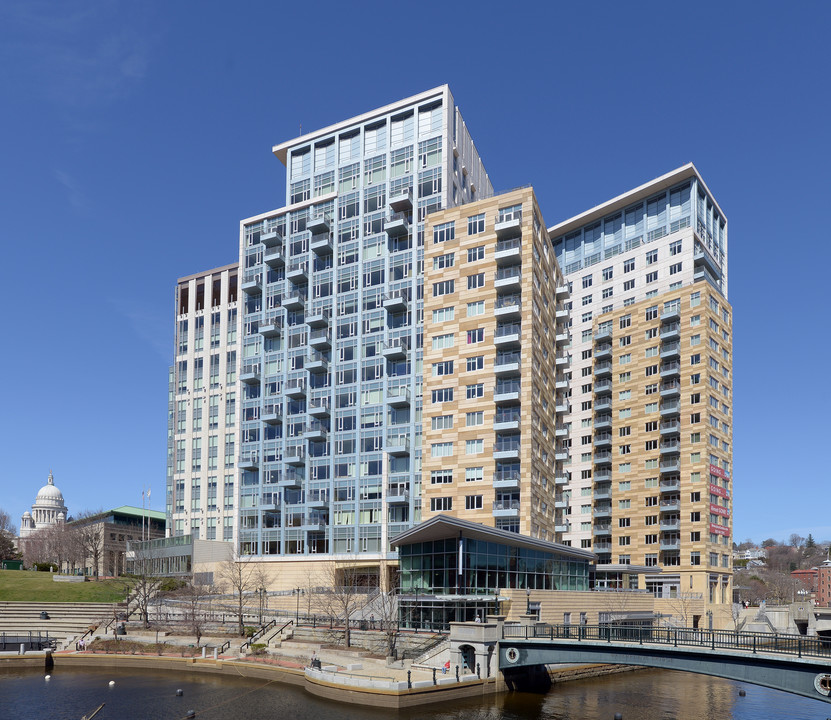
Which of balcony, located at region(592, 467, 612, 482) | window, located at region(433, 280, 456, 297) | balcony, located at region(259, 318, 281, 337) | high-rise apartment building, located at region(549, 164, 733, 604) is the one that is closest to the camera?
window, located at region(433, 280, 456, 297)

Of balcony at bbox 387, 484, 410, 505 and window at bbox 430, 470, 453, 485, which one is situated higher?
window at bbox 430, 470, 453, 485

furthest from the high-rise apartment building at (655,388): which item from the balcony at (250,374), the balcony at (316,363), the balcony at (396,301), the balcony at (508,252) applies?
the balcony at (250,374)

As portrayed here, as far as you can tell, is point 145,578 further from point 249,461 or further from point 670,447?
point 670,447

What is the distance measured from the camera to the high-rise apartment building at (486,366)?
95.3m

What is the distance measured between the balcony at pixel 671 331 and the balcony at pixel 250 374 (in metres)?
62.0

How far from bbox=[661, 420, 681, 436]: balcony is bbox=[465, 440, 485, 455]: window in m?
40.1

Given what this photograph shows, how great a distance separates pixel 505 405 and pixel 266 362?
38919 mm

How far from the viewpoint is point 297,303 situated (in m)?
115

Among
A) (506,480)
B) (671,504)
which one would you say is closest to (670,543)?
(671,504)

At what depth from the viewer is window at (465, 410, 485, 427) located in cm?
9694

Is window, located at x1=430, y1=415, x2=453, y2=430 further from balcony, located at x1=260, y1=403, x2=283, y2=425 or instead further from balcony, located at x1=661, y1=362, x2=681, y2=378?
balcony, located at x1=661, y1=362, x2=681, y2=378

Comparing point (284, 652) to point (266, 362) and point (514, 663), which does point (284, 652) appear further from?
point (266, 362)

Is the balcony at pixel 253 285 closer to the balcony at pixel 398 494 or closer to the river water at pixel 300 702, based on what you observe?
the balcony at pixel 398 494

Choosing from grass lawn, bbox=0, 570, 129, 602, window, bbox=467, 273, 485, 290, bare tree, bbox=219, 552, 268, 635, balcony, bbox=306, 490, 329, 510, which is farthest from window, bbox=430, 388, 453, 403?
grass lawn, bbox=0, 570, 129, 602
